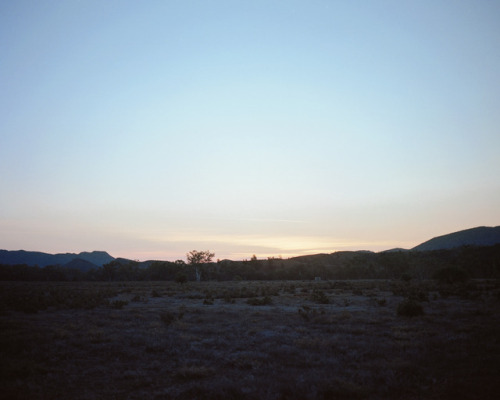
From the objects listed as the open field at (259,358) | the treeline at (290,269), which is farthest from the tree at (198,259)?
the open field at (259,358)

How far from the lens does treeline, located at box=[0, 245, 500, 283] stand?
96.2 m

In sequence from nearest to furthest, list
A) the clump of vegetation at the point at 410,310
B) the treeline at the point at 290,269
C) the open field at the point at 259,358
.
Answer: the open field at the point at 259,358, the clump of vegetation at the point at 410,310, the treeline at the point at 290,269

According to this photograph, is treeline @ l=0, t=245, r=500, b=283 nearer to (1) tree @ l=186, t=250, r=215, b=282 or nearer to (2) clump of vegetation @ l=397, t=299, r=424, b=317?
(1) tree @ l=186, t=250, r=215, b=282

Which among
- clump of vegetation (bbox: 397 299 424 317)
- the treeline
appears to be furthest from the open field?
the treeline

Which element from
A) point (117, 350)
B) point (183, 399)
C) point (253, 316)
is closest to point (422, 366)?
point (183, 399)

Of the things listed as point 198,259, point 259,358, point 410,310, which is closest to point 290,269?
point 198,259

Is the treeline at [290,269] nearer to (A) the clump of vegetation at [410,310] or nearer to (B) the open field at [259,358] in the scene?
(A) the clump of vegetation at [410,310]

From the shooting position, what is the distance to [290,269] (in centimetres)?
12081

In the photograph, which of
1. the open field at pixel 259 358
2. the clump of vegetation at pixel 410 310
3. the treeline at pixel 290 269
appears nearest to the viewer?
the open field at pixel 259 358

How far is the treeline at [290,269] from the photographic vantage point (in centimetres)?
9619

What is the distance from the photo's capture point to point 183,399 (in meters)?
7.51

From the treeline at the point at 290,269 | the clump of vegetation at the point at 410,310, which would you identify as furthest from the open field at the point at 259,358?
the treeline at the point at 290,269

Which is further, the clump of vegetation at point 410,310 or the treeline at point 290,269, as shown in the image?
the treeline at point 290,269

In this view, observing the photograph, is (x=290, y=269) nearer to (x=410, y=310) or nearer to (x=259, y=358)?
(x=410, y=310)
